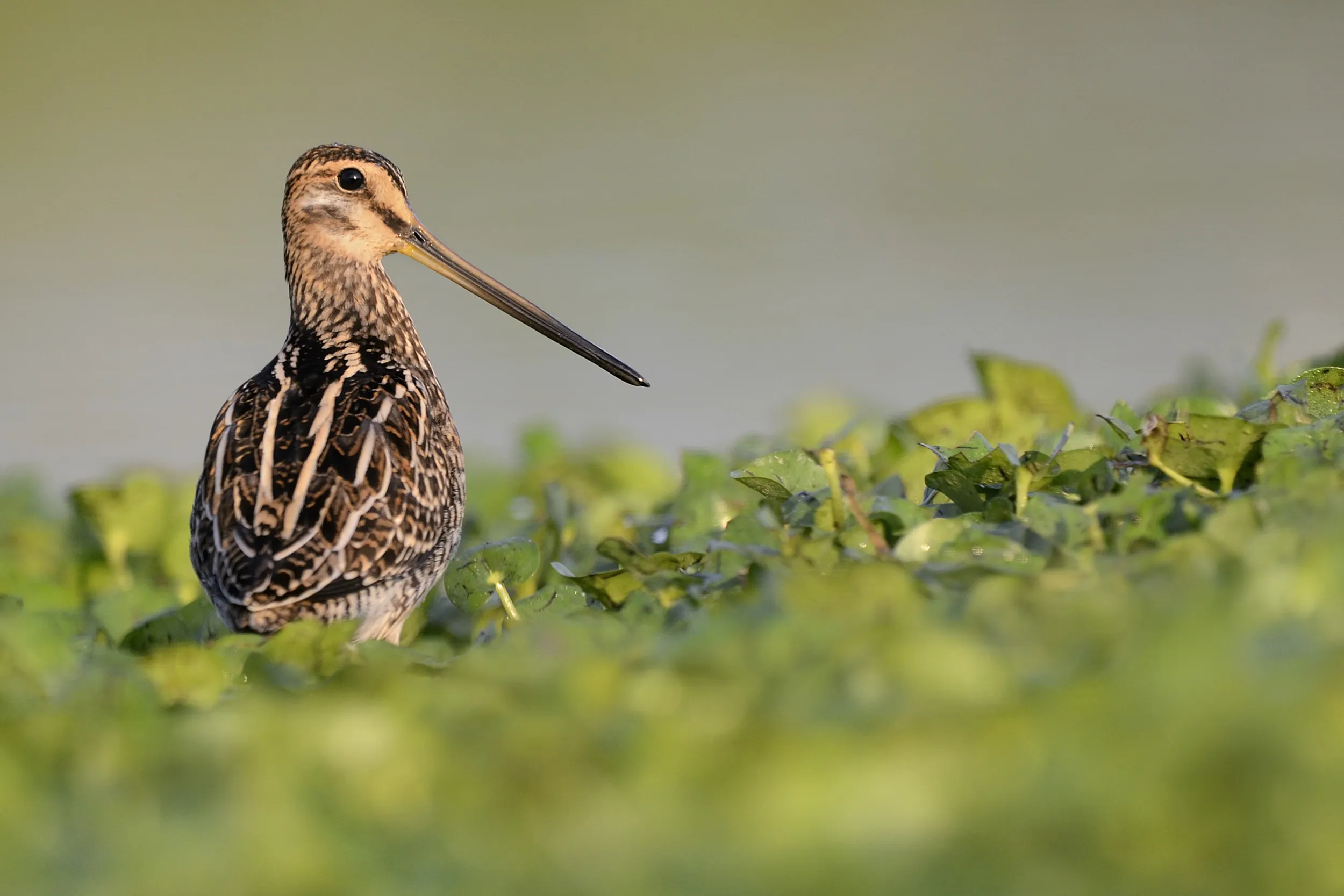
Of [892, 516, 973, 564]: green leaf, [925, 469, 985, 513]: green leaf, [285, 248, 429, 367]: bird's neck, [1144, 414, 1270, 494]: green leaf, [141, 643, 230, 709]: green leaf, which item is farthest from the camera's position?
[285, 248, 429, 367]: bird's neck

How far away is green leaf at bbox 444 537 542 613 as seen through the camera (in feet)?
11.0

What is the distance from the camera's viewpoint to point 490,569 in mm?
3391

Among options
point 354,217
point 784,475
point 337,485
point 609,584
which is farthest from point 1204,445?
point 354,217

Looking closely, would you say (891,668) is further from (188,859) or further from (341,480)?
(341,480)

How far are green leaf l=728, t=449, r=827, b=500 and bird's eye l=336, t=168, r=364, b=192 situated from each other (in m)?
1.93

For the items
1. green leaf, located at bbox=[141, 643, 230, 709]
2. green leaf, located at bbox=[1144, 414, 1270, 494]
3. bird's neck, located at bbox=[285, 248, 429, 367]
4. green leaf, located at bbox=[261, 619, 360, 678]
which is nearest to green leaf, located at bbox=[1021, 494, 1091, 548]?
green leaf, located at bbox=[1144, 414, 1270, 494]

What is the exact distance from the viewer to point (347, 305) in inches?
179

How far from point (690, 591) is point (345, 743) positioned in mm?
963

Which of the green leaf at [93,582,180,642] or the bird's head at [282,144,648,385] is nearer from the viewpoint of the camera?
the green leaf at [93,582,180,642]

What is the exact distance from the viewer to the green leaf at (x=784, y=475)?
3.22 meters

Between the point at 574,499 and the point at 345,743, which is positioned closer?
the point at 345,743

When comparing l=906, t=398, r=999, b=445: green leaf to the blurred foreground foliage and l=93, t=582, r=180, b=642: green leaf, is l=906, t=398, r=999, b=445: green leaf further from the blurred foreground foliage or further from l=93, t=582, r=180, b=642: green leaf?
l=93, t=582, r=180, b=642: green leaf

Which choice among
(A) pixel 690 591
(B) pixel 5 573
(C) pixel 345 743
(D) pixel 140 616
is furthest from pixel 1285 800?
(B) pixel 5 573

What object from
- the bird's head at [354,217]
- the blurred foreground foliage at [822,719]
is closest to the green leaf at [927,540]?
the blurred foreground foliage at [822,719]
